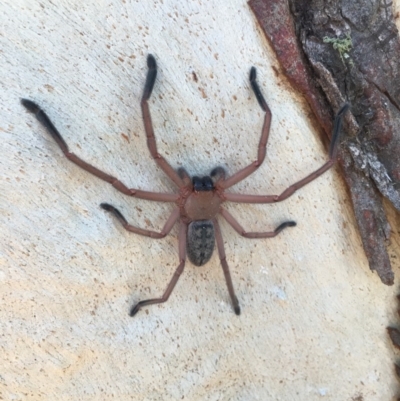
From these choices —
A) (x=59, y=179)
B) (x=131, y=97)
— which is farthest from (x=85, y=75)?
(x=59, y=179)

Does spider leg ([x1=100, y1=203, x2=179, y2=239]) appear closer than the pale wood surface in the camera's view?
No

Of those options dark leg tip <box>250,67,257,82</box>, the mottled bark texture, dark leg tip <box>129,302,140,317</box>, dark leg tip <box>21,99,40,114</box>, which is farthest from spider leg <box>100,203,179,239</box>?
the mottled bark texture

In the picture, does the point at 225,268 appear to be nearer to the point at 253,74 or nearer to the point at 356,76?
the point at 253,74

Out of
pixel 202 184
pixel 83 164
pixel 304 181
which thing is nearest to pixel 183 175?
pixel 202 184

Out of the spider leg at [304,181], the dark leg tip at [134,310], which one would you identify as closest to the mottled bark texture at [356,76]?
the spider leg at [304,181]

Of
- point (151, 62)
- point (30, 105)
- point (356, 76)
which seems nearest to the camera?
point (30, 105)

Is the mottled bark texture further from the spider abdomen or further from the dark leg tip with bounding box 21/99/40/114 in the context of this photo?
the dark leg tip with bounding box 21/99/40/114

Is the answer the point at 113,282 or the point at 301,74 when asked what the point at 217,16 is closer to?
the point at 301,74

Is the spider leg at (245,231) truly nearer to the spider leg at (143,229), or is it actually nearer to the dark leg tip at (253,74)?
the spider leg at (143,229)
